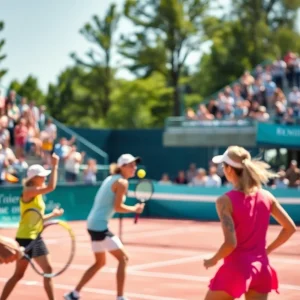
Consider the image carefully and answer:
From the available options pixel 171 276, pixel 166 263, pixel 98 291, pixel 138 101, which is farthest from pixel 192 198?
pixel 138 101

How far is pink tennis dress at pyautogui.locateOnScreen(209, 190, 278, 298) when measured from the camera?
591 centimetres

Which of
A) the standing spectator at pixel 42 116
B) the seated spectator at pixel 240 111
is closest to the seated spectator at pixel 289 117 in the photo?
the seated spectator at pixel 240 111

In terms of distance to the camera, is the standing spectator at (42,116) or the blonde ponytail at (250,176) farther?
the standing spectator at (42,116)

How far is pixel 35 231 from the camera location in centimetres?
908

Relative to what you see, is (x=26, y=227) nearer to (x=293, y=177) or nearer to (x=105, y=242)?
(x=105, y=242)

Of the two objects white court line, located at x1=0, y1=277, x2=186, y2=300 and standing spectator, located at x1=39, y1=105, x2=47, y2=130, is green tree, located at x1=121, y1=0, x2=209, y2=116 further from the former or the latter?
white court line, located at x1=0, y1=277, x2=186, y2=300

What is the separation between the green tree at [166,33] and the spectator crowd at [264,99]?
2202cm

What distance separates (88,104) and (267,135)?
39007 millimetres

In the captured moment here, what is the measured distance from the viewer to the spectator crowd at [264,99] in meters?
28.2

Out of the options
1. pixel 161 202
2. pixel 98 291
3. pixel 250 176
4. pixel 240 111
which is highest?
pixel 240 111

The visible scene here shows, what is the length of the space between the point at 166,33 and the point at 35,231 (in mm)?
46440

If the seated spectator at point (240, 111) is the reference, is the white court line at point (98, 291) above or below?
below

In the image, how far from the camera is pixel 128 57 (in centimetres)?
5656

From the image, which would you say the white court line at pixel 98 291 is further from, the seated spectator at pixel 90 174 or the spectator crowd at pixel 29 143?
the seated spectator at pixel 90 174
